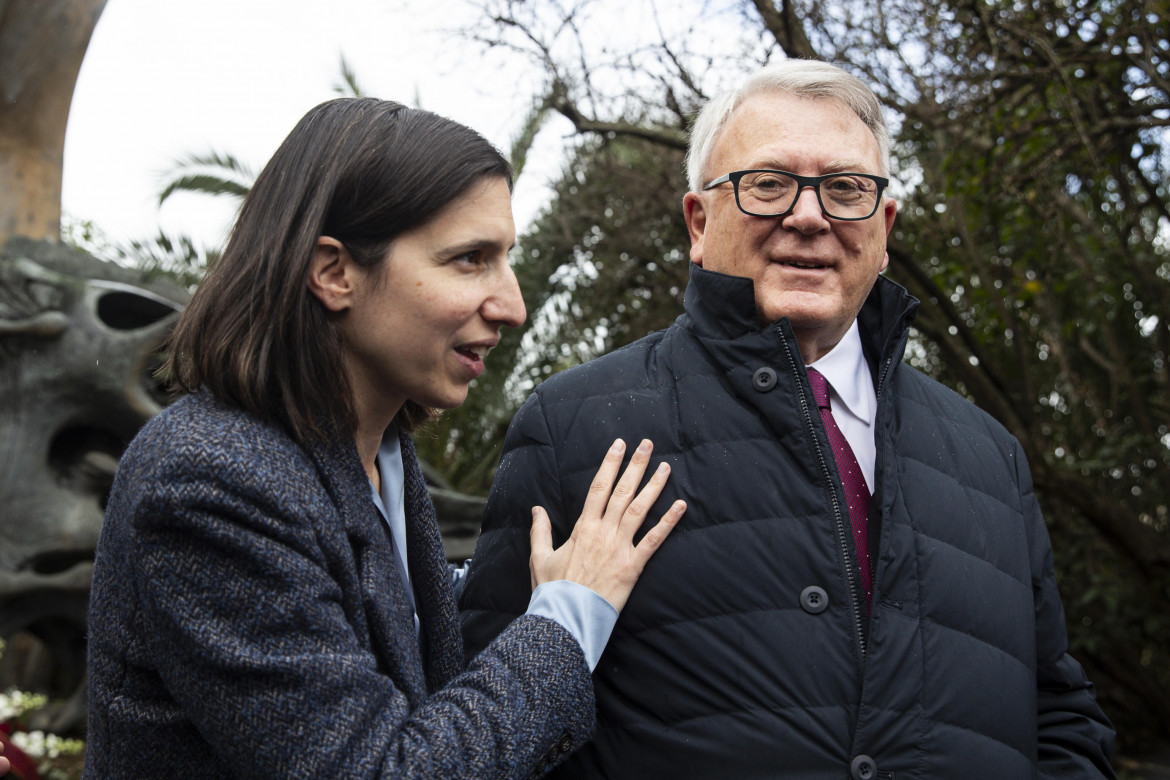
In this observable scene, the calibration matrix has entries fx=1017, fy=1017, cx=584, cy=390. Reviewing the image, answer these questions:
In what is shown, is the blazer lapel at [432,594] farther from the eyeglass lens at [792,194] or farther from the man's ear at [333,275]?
the eyeglass lens at [792,194]

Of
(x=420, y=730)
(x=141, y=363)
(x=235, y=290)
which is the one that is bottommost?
(x=141, y=363)

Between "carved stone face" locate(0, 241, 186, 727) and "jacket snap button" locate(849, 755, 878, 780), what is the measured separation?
4.98m

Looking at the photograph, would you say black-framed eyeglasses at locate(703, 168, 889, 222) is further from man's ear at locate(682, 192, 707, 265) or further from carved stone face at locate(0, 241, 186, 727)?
carved stone face at locate(0, 241, 186, 727)

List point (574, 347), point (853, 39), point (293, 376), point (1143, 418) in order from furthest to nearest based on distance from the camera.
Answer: point (574, 347) → point (1143, 418) → point (853, 39) → point (293, 376)

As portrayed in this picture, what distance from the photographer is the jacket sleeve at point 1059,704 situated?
200 centimetres

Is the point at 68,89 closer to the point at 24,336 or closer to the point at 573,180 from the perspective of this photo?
the point at 24,336

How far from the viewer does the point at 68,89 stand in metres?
6.33

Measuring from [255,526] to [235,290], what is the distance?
1.41 feet

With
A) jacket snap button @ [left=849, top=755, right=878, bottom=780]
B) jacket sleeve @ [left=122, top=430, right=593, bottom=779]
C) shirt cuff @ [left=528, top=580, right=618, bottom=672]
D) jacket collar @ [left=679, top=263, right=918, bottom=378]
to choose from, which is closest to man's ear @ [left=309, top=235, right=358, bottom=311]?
jacket sleeve @ [left=122, top=430, right=593, bottom=779]

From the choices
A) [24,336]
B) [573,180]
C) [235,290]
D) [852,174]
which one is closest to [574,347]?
[573,180]

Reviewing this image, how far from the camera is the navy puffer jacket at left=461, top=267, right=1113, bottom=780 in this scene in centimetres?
172

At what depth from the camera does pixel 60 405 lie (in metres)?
5.96

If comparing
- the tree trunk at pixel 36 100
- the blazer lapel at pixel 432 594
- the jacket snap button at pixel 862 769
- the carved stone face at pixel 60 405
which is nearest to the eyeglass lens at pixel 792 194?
the blazer lapel at pixel 432 594

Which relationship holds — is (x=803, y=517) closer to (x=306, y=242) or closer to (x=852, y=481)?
(x=852, y=481)
